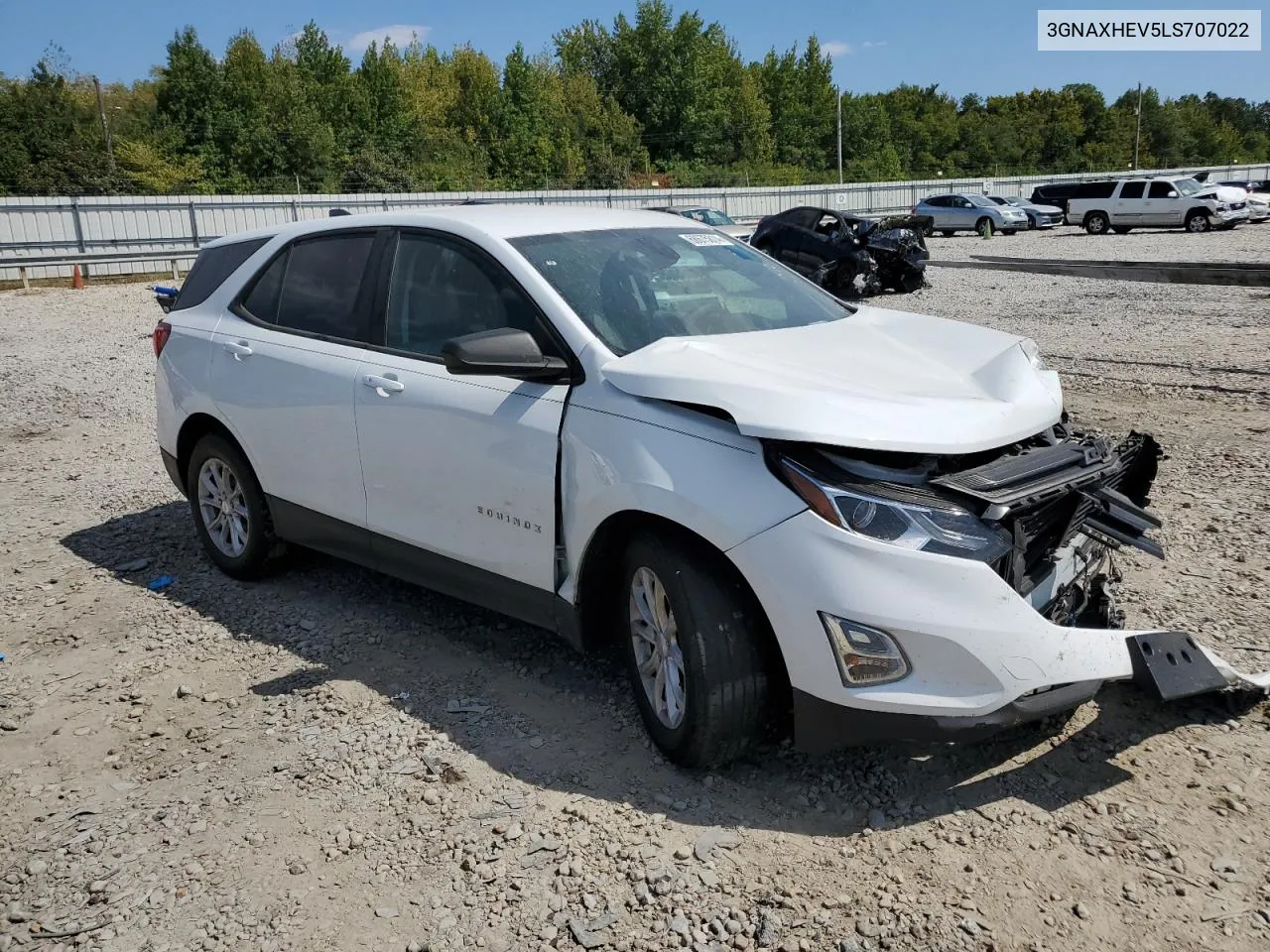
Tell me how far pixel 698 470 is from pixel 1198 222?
3520 centimetres

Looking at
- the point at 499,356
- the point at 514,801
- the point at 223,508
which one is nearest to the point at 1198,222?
the point at 223,508

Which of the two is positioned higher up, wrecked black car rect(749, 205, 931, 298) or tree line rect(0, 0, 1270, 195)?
tree line rect(0, 0, 1270, 195)

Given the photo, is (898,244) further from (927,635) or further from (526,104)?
(526,104)

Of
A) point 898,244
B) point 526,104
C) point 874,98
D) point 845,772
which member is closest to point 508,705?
point 845,772

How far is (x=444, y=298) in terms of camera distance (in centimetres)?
421

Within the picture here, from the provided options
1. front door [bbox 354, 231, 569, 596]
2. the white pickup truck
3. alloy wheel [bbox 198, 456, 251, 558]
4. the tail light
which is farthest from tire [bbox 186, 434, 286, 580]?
the white pickup truck

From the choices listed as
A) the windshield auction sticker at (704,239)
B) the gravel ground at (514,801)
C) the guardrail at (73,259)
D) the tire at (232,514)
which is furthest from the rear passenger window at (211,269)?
the guardrail at (73,259)

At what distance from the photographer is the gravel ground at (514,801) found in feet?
9.14

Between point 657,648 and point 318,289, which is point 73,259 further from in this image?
point 657,648

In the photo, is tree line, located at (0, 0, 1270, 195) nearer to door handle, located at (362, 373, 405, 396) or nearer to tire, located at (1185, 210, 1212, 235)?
tire, located at (1185, 210, 1212, 235)

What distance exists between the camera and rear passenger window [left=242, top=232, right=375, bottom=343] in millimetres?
4574

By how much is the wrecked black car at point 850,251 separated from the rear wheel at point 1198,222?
62.8 ft

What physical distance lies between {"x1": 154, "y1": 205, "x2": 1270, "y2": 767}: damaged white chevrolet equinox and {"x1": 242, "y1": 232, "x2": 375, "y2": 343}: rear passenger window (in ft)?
0.06

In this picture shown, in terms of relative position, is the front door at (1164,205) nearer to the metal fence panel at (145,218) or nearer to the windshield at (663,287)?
the metal fence panel at (145,218)
